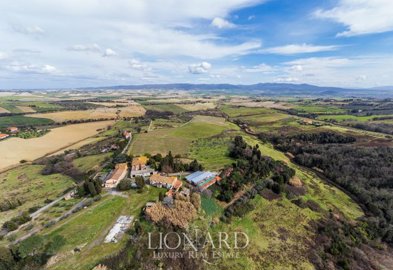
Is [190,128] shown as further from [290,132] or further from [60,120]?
[60,120]

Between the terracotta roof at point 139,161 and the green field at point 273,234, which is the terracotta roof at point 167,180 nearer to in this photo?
the terracotta roof at point 139,161

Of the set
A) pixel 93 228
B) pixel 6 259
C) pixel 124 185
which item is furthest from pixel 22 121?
pixel 6 259

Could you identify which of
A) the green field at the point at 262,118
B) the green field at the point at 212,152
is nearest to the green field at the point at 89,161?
the green field at the point at 212,152

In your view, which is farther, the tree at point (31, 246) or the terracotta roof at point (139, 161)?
the terracotta roof at point (139, 161)

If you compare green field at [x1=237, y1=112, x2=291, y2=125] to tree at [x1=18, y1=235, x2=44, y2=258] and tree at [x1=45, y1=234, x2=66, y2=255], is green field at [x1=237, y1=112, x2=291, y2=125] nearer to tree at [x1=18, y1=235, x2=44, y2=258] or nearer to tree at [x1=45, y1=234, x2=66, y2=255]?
tree at [x1=45, y1=234, x2=66, y2=255]

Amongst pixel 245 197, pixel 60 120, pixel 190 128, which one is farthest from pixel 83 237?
pixel 60 120

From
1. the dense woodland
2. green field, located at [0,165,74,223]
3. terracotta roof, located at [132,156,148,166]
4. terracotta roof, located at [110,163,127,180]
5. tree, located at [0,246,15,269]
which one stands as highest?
terracotta roof, located at [132,156,148,166]

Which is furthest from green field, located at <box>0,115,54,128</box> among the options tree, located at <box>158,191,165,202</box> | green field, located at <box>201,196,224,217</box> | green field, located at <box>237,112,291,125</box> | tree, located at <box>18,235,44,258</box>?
green field, located at <box>201,196,224,217</box>
